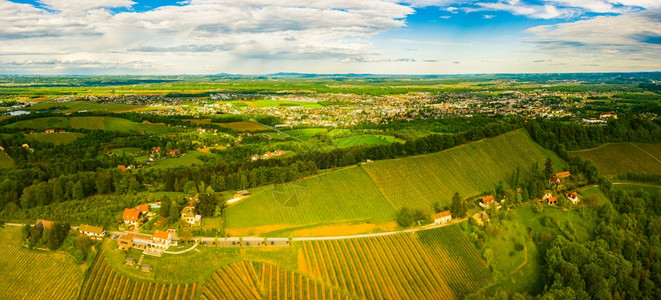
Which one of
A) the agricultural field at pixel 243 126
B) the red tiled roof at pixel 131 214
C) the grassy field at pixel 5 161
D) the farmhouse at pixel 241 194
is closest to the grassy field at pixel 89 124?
the agricultural field at pixel 243 126

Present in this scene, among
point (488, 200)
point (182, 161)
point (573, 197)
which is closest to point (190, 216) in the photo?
point (182, 161)

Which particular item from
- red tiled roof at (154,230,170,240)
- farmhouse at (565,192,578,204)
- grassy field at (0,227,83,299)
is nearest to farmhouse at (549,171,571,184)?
farmhouse at (565,192,578,204)

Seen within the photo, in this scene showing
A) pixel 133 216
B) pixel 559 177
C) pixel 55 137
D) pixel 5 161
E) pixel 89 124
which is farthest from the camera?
pixel 89 124

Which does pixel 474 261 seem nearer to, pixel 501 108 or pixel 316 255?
pixel 316 255

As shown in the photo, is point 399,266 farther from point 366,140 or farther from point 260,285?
point 366,140

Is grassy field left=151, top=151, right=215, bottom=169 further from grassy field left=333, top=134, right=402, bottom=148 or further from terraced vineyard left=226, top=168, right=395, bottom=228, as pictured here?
grassy field left=333, top=134, right=402, bottom=148

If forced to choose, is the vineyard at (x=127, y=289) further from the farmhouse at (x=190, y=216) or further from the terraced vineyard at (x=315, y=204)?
the terraced vineyard at (x=315, y=204)

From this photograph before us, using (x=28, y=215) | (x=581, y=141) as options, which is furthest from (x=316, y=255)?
(x=581, y=141)
